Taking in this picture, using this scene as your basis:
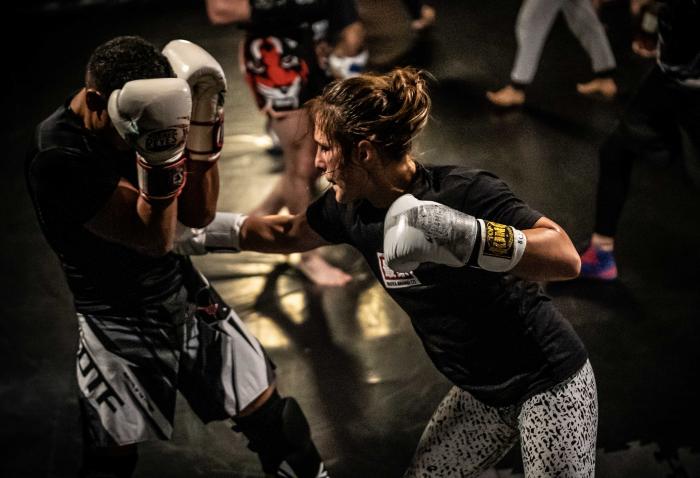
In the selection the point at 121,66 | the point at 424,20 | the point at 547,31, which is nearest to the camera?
the point at 121,66

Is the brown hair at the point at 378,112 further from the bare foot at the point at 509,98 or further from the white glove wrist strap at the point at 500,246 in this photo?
the bare foot at the point at 509,98

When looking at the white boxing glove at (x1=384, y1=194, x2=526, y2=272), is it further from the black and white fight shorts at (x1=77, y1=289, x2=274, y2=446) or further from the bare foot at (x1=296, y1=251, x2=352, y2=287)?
the bare foot at (x1=296, y1=251, x2=352, y2=287)

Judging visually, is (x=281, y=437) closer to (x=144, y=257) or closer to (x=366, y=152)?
(x=144, y=257)

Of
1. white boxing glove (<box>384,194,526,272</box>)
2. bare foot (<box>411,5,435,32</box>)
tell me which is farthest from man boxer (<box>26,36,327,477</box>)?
bare foot (<box>411,5,435,32</box>)

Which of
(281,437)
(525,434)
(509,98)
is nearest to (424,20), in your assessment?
(509,98)

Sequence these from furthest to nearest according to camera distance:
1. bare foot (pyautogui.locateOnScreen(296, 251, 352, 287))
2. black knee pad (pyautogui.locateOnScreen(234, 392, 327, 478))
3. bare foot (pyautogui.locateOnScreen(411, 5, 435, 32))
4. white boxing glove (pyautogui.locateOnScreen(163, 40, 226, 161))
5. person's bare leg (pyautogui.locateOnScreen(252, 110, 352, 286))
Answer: bare foot (pyautogui.locateOnScreen(411, 5, 435, 32))
bare foot (pyautogui.locateOnScreen(296, 251, 352, 287))
person's bare leg (pyautogui.locateOnScreen(252, 110, 352, 286))
black knee pad (pyautogui.locateOnScreen(234, 392, 327, 478))
white boxing glove (pyautogui.locateOnScreen(163, 40, 226, 161))

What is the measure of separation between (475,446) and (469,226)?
71 centimetres

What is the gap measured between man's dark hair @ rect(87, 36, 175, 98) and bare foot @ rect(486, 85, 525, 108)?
291 cm

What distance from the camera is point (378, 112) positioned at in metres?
1.96

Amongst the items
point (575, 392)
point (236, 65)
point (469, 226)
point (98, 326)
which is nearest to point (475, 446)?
point (575, 392)

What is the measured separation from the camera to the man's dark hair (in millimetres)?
2078

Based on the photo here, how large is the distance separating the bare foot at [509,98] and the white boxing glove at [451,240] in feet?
9.80

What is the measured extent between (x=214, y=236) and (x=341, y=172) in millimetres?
568

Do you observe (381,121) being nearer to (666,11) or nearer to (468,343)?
(468,343)
